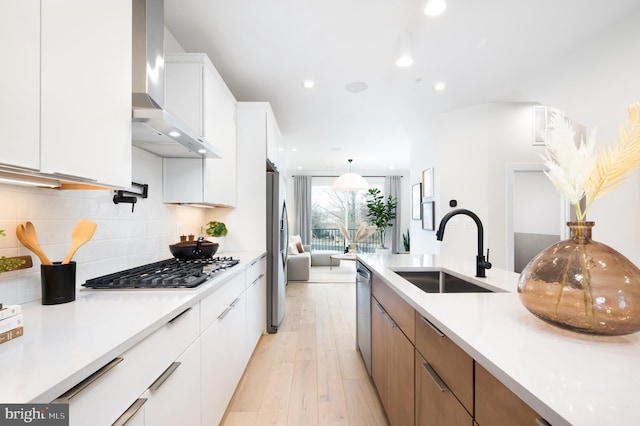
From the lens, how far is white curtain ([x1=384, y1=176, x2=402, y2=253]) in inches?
332

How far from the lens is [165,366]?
105 cm

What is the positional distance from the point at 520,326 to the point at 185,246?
6.62 feet

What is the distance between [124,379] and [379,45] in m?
2.70

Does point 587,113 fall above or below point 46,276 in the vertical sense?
above

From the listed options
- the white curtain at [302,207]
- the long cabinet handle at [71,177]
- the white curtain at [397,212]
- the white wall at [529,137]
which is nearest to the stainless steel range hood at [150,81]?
the long cabinet handle at [71,177]

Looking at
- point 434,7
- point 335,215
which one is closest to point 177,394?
point 434,7

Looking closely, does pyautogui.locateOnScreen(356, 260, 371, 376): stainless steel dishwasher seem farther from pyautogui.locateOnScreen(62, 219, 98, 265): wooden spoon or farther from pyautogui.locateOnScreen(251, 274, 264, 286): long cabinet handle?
pyautogui.locateOnScreen(62, 219, 98, 265): wooden spoon

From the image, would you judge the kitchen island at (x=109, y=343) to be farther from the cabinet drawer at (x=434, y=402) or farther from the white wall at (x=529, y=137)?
the white wall at (x=529, y=137)

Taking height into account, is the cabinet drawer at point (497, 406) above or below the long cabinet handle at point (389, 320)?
above

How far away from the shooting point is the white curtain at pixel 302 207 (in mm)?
8367

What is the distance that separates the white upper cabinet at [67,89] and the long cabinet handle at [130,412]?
2.51 ft

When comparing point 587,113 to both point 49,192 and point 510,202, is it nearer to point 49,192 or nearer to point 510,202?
point 510,202

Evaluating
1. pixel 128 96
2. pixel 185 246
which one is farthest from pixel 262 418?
pixel 128 96

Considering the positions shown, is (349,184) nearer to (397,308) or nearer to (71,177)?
(397,308)
